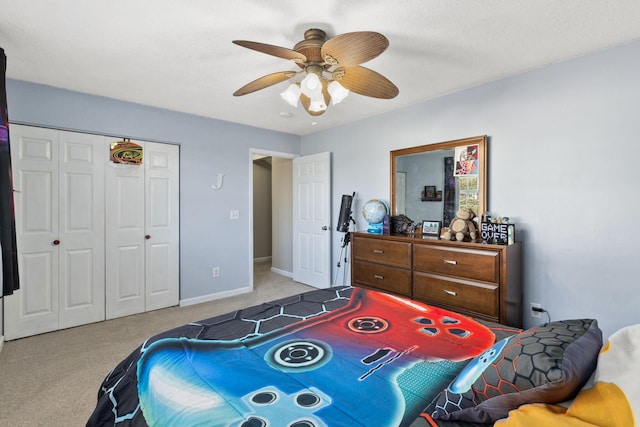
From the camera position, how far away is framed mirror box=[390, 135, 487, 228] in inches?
115

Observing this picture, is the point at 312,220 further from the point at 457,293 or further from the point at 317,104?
the point at 317,104

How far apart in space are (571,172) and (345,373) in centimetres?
243

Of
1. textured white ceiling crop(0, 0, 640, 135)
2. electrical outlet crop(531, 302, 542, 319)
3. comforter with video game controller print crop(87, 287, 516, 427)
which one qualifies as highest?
textured white ceiling crop(0, 0, 640, 135)

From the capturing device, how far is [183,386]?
1.06m

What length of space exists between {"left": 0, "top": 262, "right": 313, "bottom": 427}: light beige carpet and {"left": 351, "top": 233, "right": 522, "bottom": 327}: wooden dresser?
6.05 ft

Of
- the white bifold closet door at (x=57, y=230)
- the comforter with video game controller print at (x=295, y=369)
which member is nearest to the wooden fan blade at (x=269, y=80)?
the comforter with video game controller print at (x=295, y=369)


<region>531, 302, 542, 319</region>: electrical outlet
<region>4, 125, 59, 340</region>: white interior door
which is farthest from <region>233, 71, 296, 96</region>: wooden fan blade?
<region>531, 302, 542, 319</region>: electrical outlet

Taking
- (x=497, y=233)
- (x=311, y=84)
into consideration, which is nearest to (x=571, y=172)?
(x=497, y=233)

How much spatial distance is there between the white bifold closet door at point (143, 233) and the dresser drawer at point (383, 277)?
2243 millimetres

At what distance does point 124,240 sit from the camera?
3434mm

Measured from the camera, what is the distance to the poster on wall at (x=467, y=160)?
2.94 m

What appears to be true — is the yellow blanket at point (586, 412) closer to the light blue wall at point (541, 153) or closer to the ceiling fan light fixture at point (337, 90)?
the ceiling fan light fixture at point (337, 90)

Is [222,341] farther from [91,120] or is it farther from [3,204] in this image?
[91,120]

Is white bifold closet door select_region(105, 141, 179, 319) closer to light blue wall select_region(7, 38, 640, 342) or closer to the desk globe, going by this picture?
light blue wall select_region(7, 38, 640, 342)
